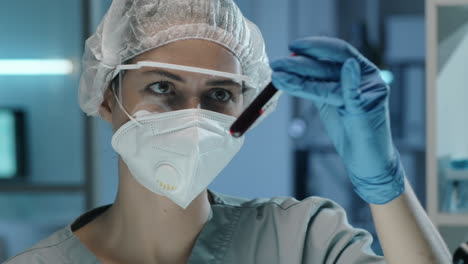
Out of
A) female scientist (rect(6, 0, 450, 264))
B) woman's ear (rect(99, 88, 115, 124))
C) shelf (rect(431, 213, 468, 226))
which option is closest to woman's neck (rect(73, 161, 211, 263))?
female scientist (rect(6, 0, 450, 264))

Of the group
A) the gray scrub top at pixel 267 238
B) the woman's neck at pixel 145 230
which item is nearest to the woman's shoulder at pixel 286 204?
the gray scrub top at pixel 267 238

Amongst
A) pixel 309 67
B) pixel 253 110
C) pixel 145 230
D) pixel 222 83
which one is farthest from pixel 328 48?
pixel 145 230

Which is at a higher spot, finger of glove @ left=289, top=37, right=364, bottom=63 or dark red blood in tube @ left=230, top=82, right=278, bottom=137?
finger of glove @ left=289, top=37, right=364, bottom=63

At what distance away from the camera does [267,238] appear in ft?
3.83

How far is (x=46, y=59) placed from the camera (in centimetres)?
315

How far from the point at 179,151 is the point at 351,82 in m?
0.41

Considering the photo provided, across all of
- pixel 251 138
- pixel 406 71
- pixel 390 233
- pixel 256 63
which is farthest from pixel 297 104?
pixel 390 233

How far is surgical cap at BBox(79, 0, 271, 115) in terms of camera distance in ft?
3.67

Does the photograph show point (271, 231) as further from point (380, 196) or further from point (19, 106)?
point (19, 106)

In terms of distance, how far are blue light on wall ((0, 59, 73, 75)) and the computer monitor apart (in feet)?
0.78

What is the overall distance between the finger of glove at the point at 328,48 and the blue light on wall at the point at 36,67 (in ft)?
8.49

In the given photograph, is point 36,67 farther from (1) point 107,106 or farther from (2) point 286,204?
(2) point 286,204

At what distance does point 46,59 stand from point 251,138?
160cm

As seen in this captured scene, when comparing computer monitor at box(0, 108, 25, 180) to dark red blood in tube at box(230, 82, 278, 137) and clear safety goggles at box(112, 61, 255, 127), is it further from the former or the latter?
dark red blood in tube at box(230, 82, 278, 137)
